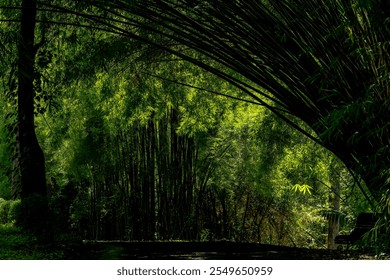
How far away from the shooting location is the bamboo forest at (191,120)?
3844 millimetres

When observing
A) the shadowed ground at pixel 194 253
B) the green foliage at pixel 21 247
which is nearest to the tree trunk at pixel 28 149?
the green foliage at pixel 21 247

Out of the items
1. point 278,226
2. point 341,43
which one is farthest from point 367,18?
point 278,226

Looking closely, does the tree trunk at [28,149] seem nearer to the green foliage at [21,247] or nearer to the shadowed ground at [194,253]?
the green foliage at [21,247]

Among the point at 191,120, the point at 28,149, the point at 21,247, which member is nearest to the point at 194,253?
the point at 21,247

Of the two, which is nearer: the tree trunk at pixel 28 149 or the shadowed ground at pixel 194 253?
the shadowed ground at pixel 194 253

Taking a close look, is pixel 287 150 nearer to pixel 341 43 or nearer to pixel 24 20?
pixel 24 20

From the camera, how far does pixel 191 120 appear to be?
8.66 m

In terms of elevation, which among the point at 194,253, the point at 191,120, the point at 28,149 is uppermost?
the point at 191,120

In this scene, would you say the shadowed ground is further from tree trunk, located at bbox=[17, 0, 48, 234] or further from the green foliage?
tree trunk, located at bbox=[17, 0, 48, 234]

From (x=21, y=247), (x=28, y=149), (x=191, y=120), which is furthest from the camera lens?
(x=191, y=120)

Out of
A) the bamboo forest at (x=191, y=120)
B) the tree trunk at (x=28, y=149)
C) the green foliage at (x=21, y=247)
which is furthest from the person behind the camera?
the tree trunk at (x=28, y=149)

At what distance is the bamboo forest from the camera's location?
3.84m

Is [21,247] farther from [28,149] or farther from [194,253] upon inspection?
[194,253]
